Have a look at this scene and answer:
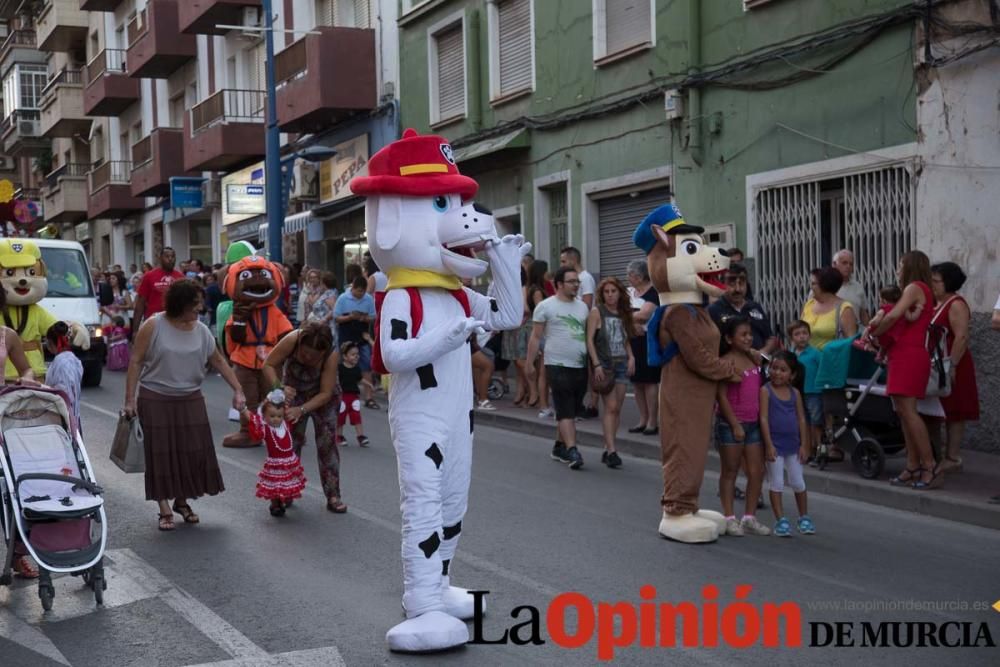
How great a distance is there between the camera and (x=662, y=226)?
823 centimetres

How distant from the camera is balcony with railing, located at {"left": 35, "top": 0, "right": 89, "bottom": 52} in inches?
1724

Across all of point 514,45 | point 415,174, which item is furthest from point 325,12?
point 415,174

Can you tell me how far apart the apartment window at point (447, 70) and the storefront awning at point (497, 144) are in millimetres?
1257

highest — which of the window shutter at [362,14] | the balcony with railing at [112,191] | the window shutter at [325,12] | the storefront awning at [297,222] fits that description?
the window shutter at [325,12]

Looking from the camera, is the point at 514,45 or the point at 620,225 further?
the point at 514,45

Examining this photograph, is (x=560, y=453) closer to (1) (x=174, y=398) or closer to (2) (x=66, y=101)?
(1) (x=174, y=398)

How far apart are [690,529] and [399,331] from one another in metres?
3.00

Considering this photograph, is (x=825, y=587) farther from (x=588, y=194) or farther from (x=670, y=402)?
(x=588, y=194)

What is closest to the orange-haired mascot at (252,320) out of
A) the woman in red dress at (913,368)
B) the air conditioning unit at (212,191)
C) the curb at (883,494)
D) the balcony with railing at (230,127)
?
the curb at (883,494)

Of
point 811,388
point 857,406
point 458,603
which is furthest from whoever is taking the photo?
point 811,388

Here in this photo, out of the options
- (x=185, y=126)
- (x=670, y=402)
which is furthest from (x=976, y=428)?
(x=185, y=126)

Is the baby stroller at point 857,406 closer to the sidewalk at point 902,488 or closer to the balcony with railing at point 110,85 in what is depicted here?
the sidewalk at point 902,488

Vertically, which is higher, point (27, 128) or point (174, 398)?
point (27, 128)

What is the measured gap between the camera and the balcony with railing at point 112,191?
40.6 m
